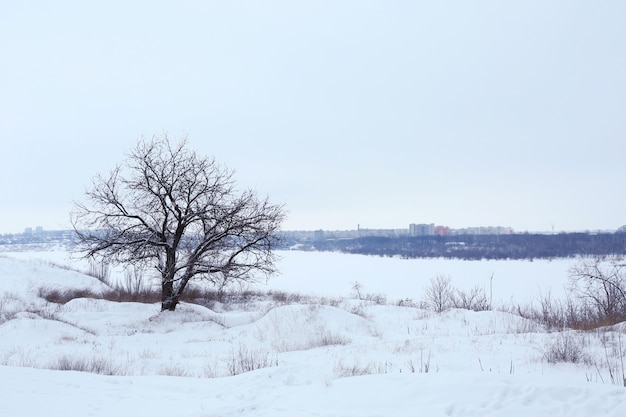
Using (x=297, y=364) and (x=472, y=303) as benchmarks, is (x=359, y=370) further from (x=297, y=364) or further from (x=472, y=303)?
(x=472, y=303)

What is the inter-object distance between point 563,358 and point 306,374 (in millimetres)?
5993

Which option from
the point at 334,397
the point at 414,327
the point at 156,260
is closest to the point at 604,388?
the point at 334,397

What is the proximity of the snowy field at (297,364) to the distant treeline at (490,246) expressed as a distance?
11207 cm

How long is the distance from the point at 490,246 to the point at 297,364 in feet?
476

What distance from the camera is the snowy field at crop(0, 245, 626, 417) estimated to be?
243 inches

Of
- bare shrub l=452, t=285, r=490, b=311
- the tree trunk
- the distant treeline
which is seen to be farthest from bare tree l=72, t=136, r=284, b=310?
the distant treeline

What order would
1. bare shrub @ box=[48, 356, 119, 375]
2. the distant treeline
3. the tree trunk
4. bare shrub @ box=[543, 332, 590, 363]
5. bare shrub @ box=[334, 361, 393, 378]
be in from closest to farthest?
bare shrub @ box=[334, 361, 393, 378] → bare shrub @ box=[543, 332, 590, 363] → bare shrub @ box=[48, 356, 119, 375] → the tree trunk → the distant treeline

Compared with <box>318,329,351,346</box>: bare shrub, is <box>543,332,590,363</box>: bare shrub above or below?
above

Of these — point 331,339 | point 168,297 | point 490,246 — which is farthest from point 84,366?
point 490,246

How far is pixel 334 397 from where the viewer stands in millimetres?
6562

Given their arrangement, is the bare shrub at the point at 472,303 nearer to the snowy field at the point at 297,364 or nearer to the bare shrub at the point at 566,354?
the snowy field at the point at 297,364

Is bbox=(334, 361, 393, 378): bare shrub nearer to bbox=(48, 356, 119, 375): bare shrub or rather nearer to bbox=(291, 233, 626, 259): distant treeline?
bbox=(48, 356, 119, 375): bare shrub

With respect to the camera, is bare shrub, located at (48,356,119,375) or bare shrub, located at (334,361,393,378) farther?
bare shrub, located at (48,356,119,375)

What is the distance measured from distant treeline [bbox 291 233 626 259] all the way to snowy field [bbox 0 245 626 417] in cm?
11207
